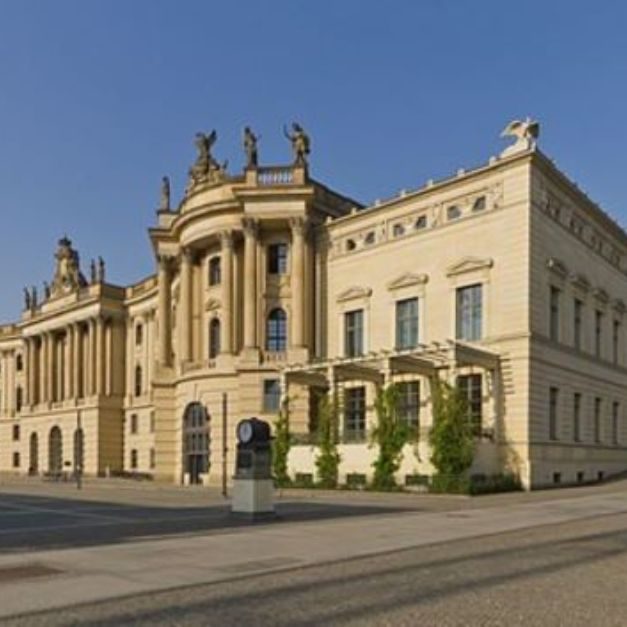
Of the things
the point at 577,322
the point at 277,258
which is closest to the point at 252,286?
the point at 277,258

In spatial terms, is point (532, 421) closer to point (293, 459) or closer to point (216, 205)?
point (293, 459)

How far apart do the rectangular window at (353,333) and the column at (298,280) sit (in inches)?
112

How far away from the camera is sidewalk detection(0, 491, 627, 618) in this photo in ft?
40.3

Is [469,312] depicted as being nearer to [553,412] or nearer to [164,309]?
[553,412]

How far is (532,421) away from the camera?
1811 inches

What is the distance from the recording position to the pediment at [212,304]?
62.6 metres

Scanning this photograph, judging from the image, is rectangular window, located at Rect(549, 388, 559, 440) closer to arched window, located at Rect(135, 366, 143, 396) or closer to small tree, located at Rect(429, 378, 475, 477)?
small tree, located at Rect(429, 378, 475, 477)

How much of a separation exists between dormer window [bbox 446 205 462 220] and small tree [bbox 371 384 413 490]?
11.0m

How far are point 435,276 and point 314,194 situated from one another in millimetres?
11700

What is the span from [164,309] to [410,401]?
26912mm

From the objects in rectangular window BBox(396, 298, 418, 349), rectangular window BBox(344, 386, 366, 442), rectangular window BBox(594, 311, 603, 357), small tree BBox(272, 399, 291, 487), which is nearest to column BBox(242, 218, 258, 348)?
small tree BBox(272, 399, 291, 487)

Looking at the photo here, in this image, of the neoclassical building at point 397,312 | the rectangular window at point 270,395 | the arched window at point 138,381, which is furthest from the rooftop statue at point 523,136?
the arched window at point 138,381

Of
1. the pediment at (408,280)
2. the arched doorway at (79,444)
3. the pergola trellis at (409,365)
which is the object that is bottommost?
the arched doorway at (79,444)

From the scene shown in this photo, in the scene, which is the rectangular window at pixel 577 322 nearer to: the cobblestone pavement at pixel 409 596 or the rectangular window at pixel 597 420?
the rectangular window at pixel 597 420
